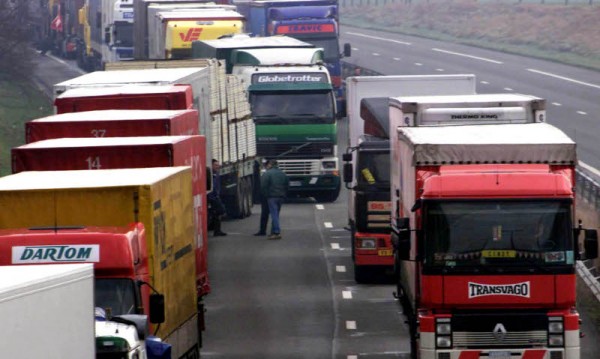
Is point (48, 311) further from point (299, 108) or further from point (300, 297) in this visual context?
point (299, 108)

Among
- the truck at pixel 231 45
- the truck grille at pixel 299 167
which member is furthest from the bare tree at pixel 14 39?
the truck grille at pixel 299 167

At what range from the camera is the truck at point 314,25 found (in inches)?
2152

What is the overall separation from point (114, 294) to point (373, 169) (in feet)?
38.5

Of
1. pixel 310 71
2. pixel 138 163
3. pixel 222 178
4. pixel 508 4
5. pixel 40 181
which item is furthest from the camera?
pixel 508 4

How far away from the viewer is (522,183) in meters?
17.1

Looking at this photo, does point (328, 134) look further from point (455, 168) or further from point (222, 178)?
point (455, 168)

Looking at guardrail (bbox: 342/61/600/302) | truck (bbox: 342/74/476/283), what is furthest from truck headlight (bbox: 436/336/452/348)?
truck (bbox: 342/74/476/283)

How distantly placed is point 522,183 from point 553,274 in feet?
3.46

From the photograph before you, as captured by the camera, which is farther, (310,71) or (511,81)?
(511,81)

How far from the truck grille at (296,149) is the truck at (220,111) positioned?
17.3 inches

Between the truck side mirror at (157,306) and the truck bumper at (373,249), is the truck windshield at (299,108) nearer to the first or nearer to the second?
the truck bumper at (373,249)

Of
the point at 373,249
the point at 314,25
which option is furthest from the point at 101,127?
the point at 314,25

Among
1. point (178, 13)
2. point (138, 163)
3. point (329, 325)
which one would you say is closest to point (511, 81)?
point (178, 13)

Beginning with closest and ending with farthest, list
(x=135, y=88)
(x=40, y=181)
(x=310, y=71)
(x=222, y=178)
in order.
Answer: (x=40, y=181) → (x=135, y=88) → (x=222, y=178) → (x=310, y=71)
